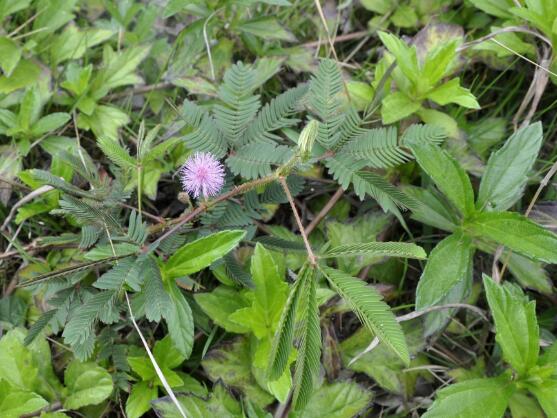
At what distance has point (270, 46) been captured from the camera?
2.37m

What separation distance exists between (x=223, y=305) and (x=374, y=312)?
62 centimetres

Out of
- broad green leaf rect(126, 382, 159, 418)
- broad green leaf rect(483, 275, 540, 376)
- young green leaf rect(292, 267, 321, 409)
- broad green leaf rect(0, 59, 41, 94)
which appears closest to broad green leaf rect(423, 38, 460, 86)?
broad green leaf rect(483, 275, 540, 376)

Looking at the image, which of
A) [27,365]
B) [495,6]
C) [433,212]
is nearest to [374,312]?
[433,212]

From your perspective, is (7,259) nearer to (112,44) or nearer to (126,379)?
(126,379)

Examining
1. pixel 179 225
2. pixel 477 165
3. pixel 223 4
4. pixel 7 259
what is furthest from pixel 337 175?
pixel 7 259

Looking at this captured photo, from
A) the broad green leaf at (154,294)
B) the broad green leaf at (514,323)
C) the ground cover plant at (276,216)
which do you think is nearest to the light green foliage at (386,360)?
the ground cover plant at (276,216)

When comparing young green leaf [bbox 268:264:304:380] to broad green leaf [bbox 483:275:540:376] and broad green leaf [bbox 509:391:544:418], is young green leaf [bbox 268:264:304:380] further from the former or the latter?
broad green leaf [bbox 509:391:544:418]

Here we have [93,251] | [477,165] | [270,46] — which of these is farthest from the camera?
[270,46]

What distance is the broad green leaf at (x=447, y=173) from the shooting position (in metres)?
1.72

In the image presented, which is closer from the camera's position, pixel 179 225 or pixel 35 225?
pixel 179 225

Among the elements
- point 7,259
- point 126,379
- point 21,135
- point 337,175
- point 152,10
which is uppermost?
point 152,10

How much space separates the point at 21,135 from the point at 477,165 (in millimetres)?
1602

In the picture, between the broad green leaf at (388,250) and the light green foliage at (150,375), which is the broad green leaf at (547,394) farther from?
the light green foliage at (150,375)

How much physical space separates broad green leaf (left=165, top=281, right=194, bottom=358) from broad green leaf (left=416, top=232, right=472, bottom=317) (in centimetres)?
63
